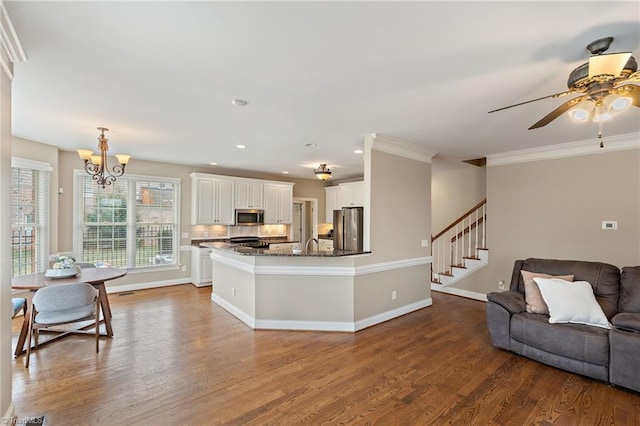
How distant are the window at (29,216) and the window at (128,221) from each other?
0.56 metres

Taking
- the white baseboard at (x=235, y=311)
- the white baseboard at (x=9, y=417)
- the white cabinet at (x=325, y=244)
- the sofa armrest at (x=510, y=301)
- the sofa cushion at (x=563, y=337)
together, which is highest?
the white cabinet at (x=325, y=244)

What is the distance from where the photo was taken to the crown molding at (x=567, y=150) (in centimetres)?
396

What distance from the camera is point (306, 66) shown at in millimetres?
2146

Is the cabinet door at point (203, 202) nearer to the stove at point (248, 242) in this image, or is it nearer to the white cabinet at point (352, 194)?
the stove at point (248, 242)

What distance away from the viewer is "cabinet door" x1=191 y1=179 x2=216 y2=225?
626 cm

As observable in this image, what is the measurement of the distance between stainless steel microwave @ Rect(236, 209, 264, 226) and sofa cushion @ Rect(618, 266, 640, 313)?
20.5ft

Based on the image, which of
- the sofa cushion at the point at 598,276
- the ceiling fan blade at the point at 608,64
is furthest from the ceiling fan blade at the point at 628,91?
the sofa cushion at the point at 598,276

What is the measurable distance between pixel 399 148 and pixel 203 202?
14.1 ft

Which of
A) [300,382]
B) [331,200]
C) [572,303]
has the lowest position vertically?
[300,382]

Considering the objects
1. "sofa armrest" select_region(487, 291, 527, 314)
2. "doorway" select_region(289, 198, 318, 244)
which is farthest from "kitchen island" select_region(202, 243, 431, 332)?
"doorway" select_region(289, 198, 318, 244)

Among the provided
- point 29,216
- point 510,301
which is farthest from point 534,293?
point 29,216

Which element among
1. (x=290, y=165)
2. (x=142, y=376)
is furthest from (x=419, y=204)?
(x=142, y=376)

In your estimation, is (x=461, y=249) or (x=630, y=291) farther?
(x=461, y=249)

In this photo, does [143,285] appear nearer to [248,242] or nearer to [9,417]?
[248,242]
